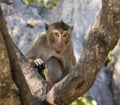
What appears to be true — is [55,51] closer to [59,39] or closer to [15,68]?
[59,39]

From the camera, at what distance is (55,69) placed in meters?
6.31

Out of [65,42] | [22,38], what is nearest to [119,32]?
[65,42]

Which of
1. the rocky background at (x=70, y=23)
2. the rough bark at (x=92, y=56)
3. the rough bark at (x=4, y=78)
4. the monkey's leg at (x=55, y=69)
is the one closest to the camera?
the rough bark at (x=4, y=78)

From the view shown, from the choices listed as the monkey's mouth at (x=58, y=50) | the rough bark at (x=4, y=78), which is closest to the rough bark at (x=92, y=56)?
the rough bark at (x=4, y=78)

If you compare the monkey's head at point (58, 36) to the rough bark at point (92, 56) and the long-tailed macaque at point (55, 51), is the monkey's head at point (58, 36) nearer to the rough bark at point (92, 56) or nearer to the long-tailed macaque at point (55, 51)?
the long-tailed macaque at point (55, 51)

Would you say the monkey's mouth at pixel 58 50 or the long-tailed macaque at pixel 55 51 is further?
the long-tailed macaque at pixel 55 51

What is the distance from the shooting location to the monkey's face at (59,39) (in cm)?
592

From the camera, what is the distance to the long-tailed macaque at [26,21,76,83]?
20.1 feet

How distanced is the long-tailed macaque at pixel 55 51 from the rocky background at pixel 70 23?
1759 millimetres

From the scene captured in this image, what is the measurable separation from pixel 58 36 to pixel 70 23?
4431 millimetres

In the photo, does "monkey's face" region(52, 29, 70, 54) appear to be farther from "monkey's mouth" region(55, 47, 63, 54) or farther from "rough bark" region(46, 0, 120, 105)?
"rough bark" region(46, 0, 120, 105)

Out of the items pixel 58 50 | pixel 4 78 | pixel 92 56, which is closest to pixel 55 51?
pixel 58 50

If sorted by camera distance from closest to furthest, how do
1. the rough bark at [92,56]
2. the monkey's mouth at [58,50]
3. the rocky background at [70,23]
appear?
1. the rough bark at [92,56]
2. the monkey's mouth at [58,50]
3. the rocky background at [70,23]

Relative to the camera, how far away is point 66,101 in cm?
322
